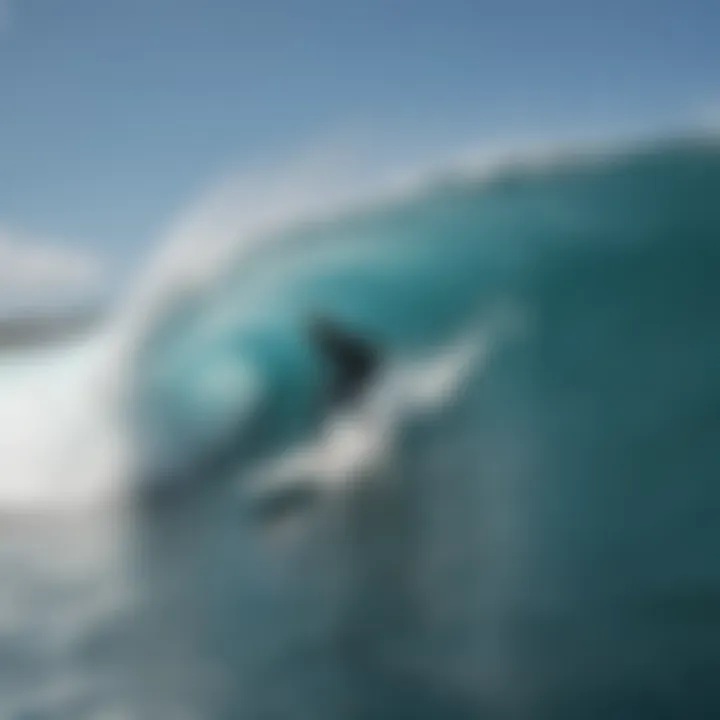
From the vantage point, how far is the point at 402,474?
1.87 m

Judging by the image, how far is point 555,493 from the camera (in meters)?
1.87

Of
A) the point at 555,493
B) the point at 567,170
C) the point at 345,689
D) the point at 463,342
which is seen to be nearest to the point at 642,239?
the point at 567,170

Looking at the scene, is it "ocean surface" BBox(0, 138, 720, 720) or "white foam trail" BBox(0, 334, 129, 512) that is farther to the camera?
"white foam trail" BBox(0, 334, 129, 512)

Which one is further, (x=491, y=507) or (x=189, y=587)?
(x=491, y=507)

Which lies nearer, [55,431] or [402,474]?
[402,474]

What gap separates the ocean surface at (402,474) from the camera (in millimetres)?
1562

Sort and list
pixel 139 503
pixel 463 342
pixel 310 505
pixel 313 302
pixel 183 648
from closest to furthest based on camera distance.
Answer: pixel 183 648 < pixel 310 505 < pixel 139 503 < pixel 463 342 < pixel 313 302

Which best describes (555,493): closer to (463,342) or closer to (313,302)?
(463,342)

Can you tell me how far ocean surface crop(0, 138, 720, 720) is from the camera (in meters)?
1.56

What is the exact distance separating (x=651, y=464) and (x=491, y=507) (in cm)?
37

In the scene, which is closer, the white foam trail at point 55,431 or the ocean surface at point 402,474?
the ocean surface at point 402,474

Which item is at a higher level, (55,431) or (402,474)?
(55,431)

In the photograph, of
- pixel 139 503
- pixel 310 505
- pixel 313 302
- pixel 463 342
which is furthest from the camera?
pixel 313 302

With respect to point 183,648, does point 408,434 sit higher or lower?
higher
